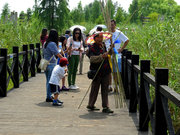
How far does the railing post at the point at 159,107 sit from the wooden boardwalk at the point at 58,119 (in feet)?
3.98

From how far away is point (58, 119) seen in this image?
660 centimetres

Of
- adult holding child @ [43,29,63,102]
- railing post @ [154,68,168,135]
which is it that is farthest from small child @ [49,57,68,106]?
railing post @ [154,68,168,135]

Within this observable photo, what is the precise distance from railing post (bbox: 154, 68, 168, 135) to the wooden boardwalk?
3.98 feet

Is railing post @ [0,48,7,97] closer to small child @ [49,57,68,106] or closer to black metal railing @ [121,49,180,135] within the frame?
small child @ [49,57,68,106]

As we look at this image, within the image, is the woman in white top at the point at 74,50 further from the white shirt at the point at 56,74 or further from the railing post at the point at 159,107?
the railing post at the point at 159,107

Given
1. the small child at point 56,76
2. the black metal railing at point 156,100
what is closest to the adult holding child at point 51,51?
the small child at point 56,76

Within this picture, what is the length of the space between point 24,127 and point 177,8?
4108 inches

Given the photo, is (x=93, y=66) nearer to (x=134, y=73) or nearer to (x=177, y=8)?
(x=134, y=73)

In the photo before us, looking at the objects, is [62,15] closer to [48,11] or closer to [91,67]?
[48,11]

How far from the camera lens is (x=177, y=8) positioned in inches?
4158

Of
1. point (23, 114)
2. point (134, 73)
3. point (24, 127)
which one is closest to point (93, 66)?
point (134, 73)

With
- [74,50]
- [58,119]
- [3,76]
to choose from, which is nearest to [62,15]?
[74,50]

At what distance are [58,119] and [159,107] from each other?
99.5 inches

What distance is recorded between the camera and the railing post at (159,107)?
14.6ft
